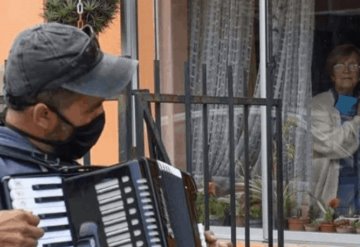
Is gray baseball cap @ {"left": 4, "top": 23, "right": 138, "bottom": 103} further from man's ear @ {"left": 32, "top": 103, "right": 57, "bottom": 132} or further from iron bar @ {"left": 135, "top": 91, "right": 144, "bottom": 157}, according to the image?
iron bar @ {"left": 135, "top": 91, "right": 144, "bottom": 157}

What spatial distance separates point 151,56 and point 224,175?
92cm

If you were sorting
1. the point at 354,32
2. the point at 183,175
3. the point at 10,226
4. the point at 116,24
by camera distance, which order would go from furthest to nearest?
the point at 116,24 → the point at 354,32 → the point at 183,175 → the point at 10,226

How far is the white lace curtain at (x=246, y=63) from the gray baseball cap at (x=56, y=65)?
3.46 meters

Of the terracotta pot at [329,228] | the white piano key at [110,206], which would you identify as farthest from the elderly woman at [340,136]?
the white piano key at [110,206]

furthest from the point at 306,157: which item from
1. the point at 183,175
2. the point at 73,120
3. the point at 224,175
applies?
the point at 73,120

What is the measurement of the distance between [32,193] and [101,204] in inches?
8.2

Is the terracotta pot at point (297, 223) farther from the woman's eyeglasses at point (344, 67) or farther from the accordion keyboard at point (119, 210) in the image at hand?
the accordion keyboard at point (119, 210)

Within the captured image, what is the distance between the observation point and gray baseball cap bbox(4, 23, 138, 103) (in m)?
2.60

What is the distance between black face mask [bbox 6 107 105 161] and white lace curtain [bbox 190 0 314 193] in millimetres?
3390

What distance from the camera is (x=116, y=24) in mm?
6398

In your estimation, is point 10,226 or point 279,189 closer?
point 10,226

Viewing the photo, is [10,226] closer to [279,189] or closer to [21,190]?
[21,190]

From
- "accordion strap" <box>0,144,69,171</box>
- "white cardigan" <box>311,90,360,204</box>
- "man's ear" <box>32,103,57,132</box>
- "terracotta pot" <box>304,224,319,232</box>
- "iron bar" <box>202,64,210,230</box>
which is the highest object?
"man's ear" <box>32,103,57,132</box>

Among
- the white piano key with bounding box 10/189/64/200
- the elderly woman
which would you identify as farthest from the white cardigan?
the white piano key with bounding box 10/189/64/200
